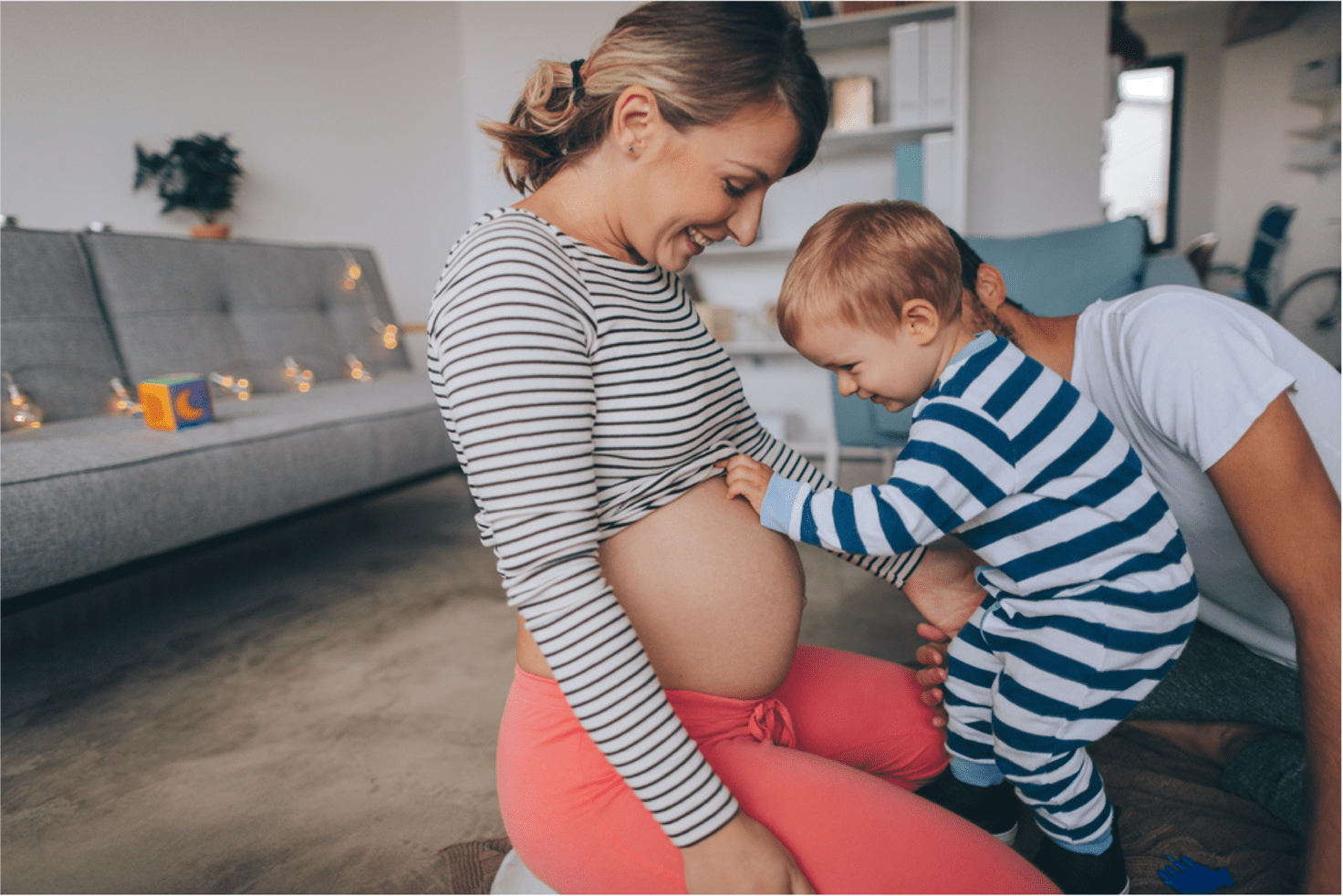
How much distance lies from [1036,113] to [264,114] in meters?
3.42

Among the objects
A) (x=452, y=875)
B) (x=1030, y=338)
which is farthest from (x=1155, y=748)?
(x=452, y=875)

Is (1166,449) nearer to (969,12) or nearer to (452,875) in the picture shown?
(452,875)

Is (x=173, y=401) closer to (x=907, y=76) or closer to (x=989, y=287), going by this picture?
(x=989, y=287)

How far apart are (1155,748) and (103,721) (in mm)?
1992

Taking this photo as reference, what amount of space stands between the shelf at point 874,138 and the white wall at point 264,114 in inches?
87.3

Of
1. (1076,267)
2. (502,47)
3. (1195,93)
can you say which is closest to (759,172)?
(1076,267)

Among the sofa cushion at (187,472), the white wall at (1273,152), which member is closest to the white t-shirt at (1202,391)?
the sofa cushion at (187,472)

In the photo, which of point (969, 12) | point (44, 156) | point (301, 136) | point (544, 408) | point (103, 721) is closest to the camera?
point (544, 408)

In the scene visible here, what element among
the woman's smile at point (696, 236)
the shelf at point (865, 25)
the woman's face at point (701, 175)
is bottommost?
the woman's smile at point (696, 236)

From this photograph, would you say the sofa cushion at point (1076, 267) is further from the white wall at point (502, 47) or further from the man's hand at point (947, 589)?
the white wall at point (502, 47)

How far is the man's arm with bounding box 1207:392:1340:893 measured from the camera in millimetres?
731

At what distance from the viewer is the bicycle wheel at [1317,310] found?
4.88 metres

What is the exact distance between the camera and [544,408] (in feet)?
1.76

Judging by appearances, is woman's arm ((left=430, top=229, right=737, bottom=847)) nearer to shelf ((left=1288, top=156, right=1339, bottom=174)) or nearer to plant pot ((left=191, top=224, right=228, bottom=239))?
plant pot ((left=191, top=224, right=228, bottom=239))
